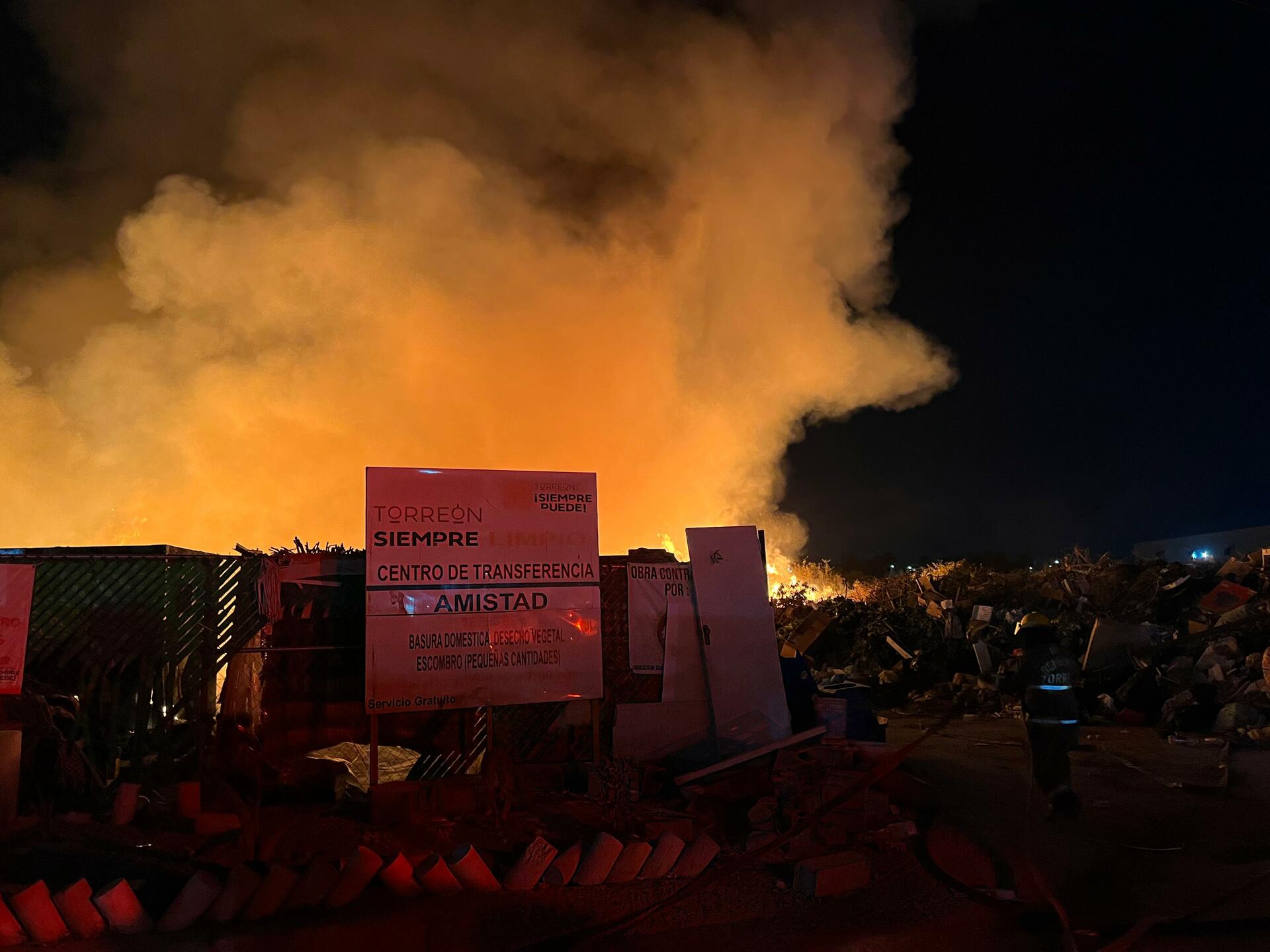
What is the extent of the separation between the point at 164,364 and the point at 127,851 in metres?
25.0

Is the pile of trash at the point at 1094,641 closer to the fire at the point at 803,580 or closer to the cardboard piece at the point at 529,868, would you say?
the cardboard piece at the point at 529,868

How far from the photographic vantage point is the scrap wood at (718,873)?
14.7ft

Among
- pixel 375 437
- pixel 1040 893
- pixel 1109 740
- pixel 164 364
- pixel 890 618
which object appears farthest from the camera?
pixel 375 437

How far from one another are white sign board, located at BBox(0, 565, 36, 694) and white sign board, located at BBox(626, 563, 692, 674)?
4.87m

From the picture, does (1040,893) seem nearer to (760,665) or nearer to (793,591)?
(760,665)

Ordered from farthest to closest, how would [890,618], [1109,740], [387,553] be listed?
[890,618]
[1109,740]
[387,553]

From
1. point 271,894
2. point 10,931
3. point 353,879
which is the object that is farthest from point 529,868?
point 10,931

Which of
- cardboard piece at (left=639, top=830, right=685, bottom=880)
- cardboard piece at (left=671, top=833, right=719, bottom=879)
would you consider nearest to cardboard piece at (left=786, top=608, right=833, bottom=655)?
cardboard piece at (left=671, top=833, right=719, bottom=879)

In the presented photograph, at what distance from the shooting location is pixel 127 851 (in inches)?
226

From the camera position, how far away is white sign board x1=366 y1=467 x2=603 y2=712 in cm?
689

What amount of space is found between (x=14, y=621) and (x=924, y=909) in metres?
6.85

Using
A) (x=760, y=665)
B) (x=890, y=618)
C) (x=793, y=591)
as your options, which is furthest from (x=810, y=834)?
(x=793, y=591)

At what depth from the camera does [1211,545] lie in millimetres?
48000

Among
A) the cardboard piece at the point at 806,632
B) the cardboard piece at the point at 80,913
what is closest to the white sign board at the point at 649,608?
the cardboard piece at the point at 806,632
